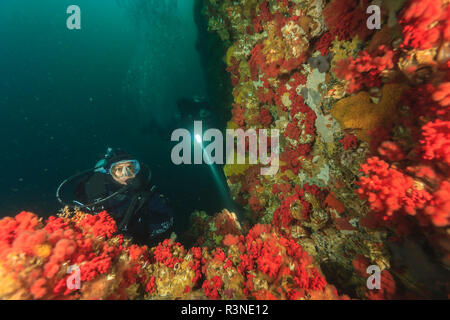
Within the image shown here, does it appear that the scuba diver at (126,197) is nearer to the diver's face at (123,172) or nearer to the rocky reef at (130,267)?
the diver's face at (123,172)

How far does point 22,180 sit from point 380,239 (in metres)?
77.6

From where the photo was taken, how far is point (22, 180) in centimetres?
5381

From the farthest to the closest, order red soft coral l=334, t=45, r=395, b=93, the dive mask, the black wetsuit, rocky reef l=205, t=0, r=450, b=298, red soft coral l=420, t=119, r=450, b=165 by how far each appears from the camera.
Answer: the dive mask → the black wetsuit → red soft coral l=334, t=45, r=395, b=93 → rocky reef l=205, t=0, r=450, b=298 → red soft coral l=420, t=119, r=450, b=165

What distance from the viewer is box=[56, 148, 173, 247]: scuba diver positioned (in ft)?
19.5

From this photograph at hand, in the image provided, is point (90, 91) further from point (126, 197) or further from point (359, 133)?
point (359, 133)

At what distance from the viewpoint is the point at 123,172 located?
6.19m

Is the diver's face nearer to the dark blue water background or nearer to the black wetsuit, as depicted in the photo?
the black wetsuit

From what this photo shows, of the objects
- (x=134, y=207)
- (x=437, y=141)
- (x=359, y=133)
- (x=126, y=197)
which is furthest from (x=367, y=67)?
(x=126, y=197)

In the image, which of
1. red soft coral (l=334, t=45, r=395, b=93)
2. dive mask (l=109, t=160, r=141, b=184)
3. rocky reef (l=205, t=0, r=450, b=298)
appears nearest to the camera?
rocky reef (l=205, t=0, r=450, b=298)

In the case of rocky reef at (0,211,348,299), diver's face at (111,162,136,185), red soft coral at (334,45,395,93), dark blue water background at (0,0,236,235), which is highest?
dark blue water background at (0,0,236,235)

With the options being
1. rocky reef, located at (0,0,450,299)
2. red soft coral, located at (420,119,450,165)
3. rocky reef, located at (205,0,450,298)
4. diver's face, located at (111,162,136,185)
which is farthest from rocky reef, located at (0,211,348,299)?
diver's face, located at (111,162,136,185)

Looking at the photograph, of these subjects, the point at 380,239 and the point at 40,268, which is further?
the point at 380,239

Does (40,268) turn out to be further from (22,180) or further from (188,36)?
(22,180)
